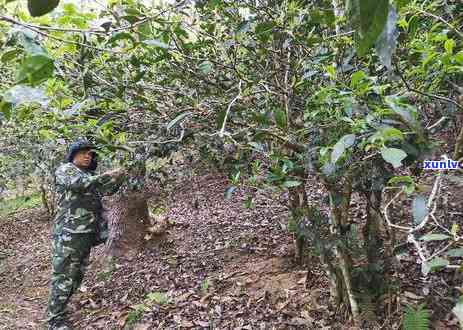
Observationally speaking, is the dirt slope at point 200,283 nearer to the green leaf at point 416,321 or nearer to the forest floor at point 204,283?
the forest floor at point 204,283

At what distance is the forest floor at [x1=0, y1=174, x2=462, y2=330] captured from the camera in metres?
3.15

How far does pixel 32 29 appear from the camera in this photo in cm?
101

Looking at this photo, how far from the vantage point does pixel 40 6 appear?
59 cm

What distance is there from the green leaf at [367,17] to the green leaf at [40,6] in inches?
17.3

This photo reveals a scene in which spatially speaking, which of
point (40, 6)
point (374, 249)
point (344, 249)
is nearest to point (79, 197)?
point (344, 249)

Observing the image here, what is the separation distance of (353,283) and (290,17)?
1720 mm

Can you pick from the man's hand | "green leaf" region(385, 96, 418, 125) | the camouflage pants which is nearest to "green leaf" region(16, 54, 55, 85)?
"green leaf" region(385, 96, 418, 125)

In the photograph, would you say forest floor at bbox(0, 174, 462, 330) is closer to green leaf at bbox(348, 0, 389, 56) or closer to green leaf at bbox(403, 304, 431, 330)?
green leaf at bbox(403, 304, 431, 330)

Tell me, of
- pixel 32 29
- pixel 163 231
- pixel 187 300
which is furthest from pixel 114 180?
pixel 32 29

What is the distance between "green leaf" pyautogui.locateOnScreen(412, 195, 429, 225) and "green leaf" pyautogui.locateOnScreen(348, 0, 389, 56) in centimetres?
93

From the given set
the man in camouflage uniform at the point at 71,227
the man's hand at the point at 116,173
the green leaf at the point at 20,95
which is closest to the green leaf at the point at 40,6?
the green leaf at the point at 20,95

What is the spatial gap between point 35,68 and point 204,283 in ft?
11.1

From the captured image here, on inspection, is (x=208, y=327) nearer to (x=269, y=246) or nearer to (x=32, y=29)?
(x=269, y=246)

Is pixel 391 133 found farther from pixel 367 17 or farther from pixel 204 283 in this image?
pixel 204 283
